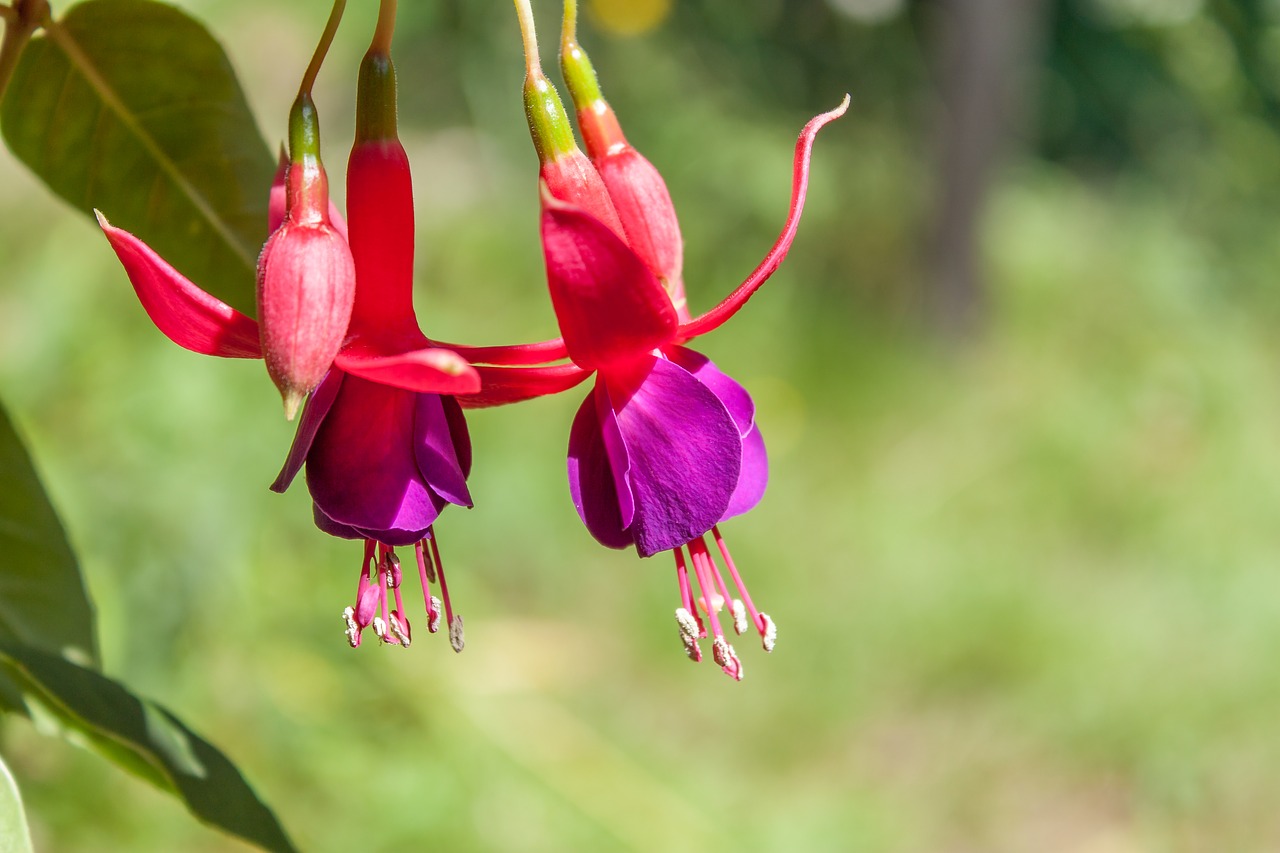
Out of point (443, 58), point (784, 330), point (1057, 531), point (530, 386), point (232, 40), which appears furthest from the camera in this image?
point (443, 58)

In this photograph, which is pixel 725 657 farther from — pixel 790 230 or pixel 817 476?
pixel 817 476

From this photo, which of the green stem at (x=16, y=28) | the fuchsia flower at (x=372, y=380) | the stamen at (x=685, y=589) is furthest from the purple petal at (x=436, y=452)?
the green stem at (x=16, y=28)

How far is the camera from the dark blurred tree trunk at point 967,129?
2.80 meters

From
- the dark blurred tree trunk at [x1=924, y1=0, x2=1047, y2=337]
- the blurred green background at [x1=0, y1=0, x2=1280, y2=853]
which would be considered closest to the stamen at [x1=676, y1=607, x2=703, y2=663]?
the blurred green background at [x1=0, y1=0, x2=1280, y2=853]

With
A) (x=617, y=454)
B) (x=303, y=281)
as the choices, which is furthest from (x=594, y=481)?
(x=303, y=281)

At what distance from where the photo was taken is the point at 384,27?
0.43m

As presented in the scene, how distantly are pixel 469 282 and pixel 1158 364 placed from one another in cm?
156

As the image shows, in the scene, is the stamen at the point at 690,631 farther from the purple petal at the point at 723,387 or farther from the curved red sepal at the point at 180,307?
the curved red sepal at the point at 180,307

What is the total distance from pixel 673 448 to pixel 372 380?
0.11m

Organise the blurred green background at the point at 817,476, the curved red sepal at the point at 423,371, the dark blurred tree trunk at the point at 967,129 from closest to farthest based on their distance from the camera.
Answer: the curved red sepal at the point at 423,371 → the blurred green background at the point at 817,476 → the dark blurred tree trunk at the point at 967,129

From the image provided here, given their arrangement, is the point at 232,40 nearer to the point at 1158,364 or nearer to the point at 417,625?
the point at 417,625

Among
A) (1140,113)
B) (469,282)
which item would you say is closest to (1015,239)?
(1140,113)

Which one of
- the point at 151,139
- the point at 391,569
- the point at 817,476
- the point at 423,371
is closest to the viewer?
the point at 423,371

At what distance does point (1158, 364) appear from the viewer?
2.93m
